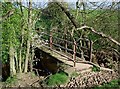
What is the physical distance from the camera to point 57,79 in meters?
10.4

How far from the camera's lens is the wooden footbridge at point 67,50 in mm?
11443

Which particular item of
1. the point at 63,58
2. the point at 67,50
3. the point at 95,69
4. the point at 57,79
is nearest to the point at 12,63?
the point at 67,50

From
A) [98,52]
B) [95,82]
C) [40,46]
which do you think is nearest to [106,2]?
[95,82]

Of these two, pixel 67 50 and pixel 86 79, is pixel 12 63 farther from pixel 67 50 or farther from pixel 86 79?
pixel 86 79

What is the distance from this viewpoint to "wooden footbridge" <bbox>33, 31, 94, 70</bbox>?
37.5 feet

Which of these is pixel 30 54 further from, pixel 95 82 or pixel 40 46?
pixel 95 82

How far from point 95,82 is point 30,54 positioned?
4570 millimetres

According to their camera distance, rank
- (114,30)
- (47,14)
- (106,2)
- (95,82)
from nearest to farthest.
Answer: (106,2), (95,82), (114,30), (47,14)

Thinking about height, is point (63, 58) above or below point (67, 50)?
below

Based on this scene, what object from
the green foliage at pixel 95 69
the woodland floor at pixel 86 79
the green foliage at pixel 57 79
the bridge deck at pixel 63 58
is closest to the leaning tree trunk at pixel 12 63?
the bridge deck at pixel 63 58

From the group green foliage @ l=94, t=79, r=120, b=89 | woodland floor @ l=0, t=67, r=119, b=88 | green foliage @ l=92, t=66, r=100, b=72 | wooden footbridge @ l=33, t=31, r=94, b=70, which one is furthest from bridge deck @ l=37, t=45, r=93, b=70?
green foliage @ l=94, t=79, r=120, b=89

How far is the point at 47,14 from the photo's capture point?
1431cm

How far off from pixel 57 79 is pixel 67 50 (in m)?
3.56

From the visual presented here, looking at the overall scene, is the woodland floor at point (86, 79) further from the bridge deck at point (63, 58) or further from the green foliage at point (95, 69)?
the bridge deck at point (63, 58)
